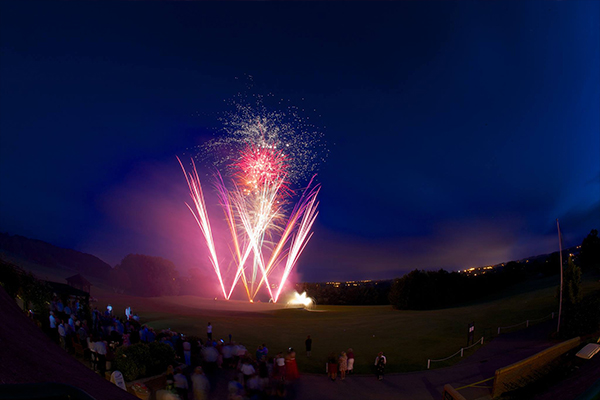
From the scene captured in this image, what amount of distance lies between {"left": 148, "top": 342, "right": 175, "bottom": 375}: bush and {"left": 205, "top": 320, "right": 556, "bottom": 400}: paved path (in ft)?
8.12

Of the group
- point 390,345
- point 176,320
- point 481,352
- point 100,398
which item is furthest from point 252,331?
point 100,398

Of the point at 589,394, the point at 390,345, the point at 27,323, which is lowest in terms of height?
the point at 390,345

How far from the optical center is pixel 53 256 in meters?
76.6

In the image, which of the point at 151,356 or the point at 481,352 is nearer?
the point at 151,356

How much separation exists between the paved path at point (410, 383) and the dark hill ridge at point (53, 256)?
2948 inches

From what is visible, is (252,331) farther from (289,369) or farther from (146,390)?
(146,390)

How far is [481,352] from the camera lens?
64.5 feet

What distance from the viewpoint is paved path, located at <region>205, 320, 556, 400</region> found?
508 inches

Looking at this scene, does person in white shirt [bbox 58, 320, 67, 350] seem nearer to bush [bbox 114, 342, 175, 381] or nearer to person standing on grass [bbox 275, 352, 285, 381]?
bush [bbox 114, 342, 175, 381]

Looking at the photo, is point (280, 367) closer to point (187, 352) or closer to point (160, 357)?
A: point (187, 352)

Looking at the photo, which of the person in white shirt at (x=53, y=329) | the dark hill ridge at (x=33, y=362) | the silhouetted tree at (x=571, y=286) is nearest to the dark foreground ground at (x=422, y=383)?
the dark hill ridge at (x=33, y=362)

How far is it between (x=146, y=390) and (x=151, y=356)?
5.90 feet

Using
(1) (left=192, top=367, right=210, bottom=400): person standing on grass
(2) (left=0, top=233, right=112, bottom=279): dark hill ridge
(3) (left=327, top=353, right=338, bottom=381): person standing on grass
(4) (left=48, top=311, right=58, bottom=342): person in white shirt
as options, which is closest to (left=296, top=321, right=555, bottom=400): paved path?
(3) (left=327, top=353, right=338, bottom=381): person standing on grass

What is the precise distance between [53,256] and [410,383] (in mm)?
92603
